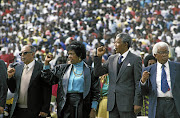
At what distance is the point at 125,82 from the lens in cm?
597

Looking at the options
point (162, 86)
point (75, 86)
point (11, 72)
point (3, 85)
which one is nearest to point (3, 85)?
point (3, 85)

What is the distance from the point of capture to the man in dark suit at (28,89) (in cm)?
630

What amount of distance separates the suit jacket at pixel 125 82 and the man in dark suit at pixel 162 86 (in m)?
0.19

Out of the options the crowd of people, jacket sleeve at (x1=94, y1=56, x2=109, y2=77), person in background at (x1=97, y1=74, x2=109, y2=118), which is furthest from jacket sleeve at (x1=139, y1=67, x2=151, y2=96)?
the crowd of people

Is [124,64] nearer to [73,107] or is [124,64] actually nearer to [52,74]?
[73,107]

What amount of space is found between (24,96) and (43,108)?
1.18ft

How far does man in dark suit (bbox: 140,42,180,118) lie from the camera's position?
18.7 ft

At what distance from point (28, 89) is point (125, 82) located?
1.57 m

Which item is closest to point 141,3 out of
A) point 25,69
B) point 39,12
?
point 39,12

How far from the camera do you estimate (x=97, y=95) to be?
616 cm

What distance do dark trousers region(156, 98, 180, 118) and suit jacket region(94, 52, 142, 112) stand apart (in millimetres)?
312

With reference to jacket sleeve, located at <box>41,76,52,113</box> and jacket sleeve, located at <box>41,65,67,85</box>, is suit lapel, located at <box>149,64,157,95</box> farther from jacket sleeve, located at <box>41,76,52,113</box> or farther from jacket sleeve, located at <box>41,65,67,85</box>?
jacket sleeve, located at <box>41,76,52,113</box>

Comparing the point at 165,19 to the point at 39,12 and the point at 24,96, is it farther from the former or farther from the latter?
the point at 24,96

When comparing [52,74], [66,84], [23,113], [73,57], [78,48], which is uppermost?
[78,48]
